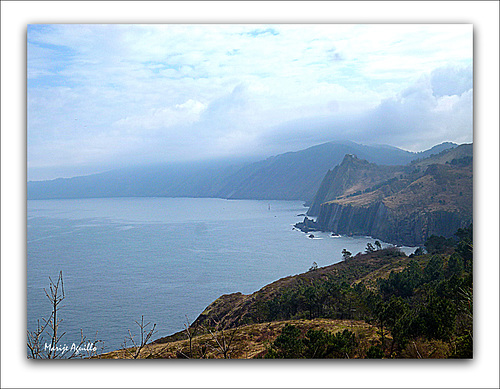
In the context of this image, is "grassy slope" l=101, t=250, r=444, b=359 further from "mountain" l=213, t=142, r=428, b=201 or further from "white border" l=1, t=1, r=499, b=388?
"mountain" l=213, t=142, r=428, b=201

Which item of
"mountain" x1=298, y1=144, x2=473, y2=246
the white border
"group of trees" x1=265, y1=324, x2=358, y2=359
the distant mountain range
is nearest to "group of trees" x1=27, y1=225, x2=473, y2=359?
"group of trees" x1=265, y1=324, x2=358, y2=359

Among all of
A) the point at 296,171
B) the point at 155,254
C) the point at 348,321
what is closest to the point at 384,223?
the point at 296,171

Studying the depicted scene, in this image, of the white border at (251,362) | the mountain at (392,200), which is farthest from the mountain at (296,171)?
the white border at (251,362)

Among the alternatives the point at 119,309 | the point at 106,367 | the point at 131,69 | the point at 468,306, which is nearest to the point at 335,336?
the point at 468,306

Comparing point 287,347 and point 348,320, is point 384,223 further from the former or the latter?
point 287,347

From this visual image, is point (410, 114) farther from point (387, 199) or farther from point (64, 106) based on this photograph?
point (64, 106)

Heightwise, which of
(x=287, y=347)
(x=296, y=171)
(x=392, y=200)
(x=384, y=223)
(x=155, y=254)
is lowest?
(x=287, y=347)

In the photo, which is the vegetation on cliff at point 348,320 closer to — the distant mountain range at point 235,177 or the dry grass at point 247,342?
the dry grass at point 247,342
